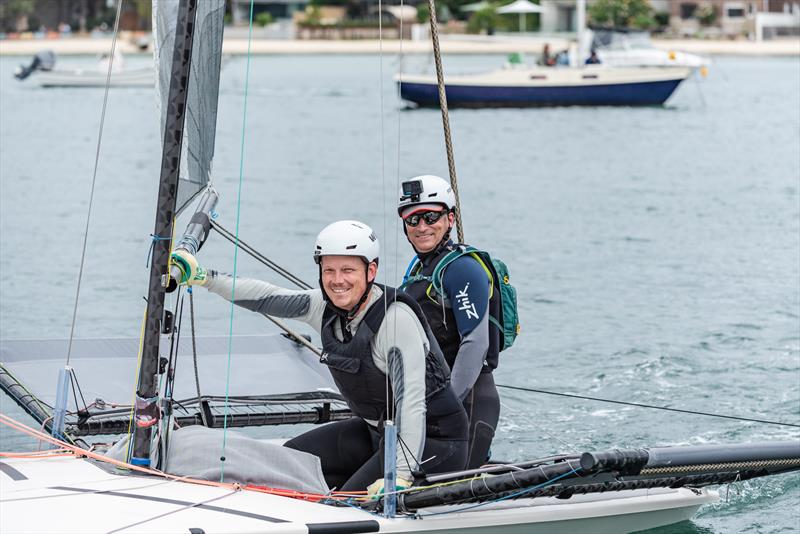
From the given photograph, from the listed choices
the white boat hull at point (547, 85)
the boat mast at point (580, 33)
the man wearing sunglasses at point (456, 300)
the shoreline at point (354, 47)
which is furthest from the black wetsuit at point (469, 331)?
the shoreline at point (354, 47)

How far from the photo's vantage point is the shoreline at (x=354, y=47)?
89812 millimetres

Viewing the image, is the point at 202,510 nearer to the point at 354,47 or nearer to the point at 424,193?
the point at 424,193

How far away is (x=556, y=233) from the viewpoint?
78.4 feet

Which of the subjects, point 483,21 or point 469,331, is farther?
point 483,21

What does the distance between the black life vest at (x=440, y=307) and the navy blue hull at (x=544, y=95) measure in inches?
1717

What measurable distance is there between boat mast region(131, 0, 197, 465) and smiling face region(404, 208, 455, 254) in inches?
51.0

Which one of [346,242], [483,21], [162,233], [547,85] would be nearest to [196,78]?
[162,233]

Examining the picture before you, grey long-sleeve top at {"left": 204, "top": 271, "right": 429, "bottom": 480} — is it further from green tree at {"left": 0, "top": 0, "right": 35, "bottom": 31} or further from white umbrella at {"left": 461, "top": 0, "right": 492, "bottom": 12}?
green tree at {"left": 0, "top": 0, "right": 35, "bottom": 31}

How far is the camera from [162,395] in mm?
6699

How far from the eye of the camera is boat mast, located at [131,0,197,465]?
6.23 meters

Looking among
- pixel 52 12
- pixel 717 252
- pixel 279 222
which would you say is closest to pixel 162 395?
pixel 717 252

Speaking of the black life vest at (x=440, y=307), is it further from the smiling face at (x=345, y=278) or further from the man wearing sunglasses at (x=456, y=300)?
the smiling face at (x=345, y=278)

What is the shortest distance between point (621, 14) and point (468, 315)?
93.5 meters

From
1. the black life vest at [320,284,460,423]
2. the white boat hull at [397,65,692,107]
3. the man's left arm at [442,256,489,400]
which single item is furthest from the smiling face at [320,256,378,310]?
the white boat hull at [397,65,692,107]
